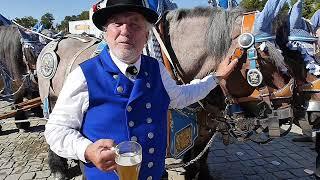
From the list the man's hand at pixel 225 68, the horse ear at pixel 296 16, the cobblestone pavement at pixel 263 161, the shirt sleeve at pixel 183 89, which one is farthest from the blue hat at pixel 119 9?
the cobblestone pavement at pixel 263 161

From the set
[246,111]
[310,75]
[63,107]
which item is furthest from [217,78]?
[63,107]

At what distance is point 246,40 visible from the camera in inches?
89.7

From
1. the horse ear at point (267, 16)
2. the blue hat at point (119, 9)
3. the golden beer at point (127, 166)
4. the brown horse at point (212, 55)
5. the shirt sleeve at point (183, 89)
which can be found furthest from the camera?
the brown horse at point (212, 55)

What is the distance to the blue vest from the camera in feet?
5.08

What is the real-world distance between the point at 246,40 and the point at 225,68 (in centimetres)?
25

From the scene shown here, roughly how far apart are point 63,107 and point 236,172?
11.0 feet

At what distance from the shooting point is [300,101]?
2.50 metres

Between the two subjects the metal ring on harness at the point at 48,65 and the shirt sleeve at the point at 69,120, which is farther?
the metal ring on harness at the point at 48,65

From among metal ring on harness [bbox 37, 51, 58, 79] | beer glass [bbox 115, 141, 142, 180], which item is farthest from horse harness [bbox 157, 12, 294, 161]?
metal ring on harness [bbox 37, 51, 58, 79]

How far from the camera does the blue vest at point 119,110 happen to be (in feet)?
5.08

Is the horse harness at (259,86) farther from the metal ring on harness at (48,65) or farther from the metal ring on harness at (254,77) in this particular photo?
the metal ring on harness at (48,65)

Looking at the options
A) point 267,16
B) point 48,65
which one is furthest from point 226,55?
point 48,65

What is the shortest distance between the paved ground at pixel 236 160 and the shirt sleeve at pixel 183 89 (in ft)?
7.92

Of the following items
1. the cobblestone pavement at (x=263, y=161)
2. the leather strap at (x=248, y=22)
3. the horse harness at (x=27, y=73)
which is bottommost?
the cobblestone pavement at (x=263, y=161)
